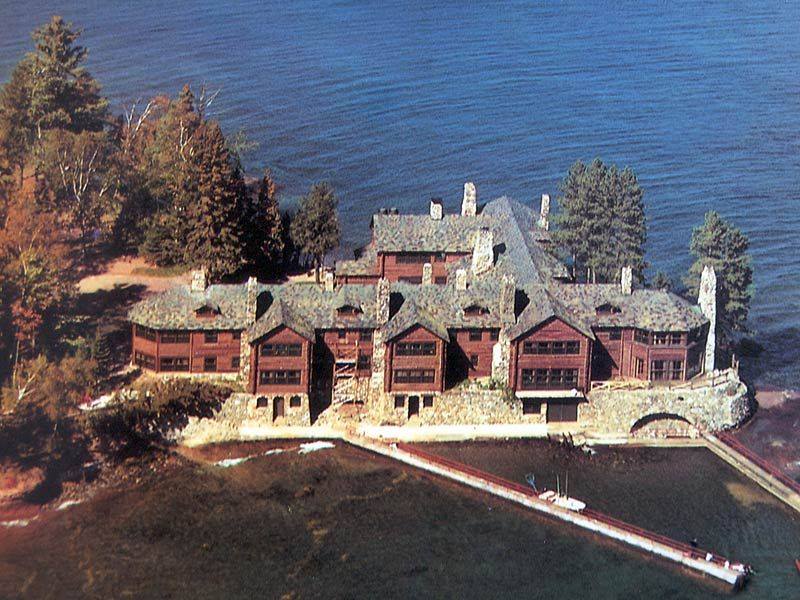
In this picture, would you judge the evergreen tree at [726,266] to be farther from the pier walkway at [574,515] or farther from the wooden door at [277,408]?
the wooden door at [277,408]

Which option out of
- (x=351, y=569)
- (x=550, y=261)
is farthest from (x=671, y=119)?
(x=351, y=569)

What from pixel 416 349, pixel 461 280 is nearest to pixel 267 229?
pixel 461 280

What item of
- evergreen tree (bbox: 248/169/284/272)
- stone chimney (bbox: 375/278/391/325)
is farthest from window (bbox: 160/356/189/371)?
evergreen tree (bbox: 248/169/284/272)

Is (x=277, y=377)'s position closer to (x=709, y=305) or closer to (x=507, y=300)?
(x=507, y=300)

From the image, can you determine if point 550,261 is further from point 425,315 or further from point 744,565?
point 744,565

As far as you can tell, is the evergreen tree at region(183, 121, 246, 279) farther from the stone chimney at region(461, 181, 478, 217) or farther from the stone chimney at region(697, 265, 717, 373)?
the stone chimney at region(697, 265, 717, 373)
